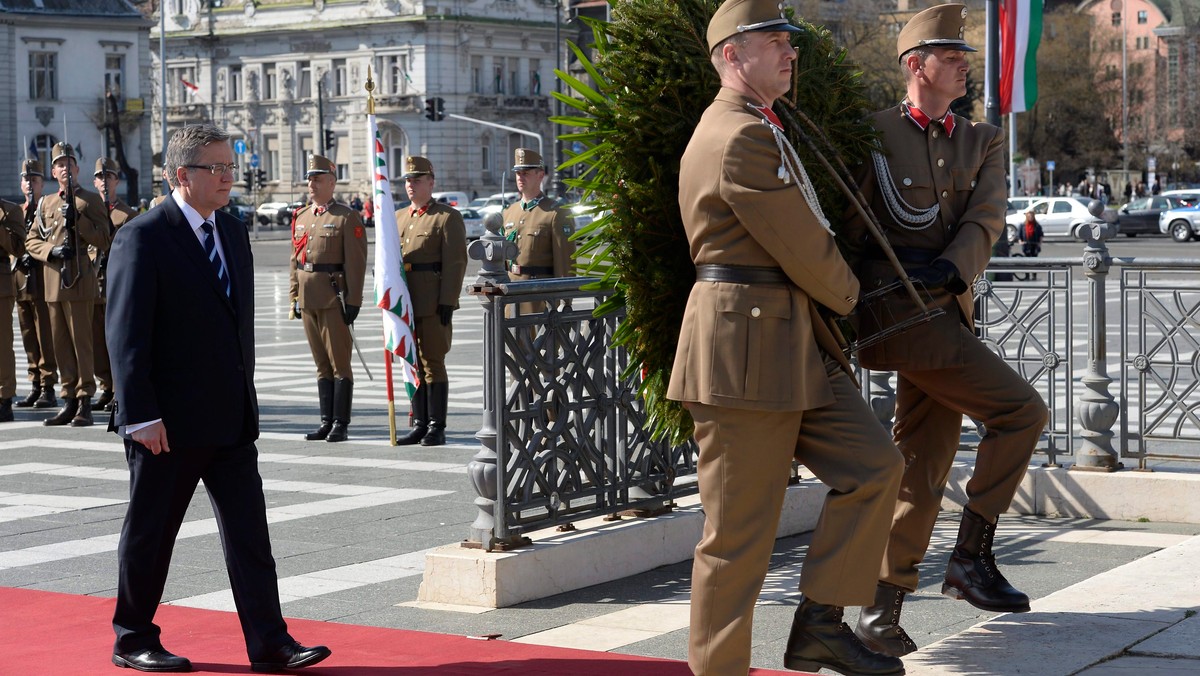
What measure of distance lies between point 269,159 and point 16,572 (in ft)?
322

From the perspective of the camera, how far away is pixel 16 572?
7762 mm

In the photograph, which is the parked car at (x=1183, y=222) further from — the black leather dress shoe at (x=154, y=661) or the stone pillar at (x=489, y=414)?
the black leather dress shoe at (x=154, y=661)

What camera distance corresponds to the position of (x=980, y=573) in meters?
6.06

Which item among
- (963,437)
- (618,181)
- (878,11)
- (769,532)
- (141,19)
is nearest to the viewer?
(769,532)

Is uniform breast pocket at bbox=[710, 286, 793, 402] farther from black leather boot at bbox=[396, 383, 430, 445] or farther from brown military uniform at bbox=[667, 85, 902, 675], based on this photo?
black leather boot at bbox=[396, 383, 430, 445]

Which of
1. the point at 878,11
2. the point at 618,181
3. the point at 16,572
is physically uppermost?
the point at 878,11

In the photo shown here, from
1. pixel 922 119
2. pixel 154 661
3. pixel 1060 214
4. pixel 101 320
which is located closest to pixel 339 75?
pixel 1060 214

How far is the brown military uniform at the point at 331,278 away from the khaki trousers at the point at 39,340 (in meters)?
3.26

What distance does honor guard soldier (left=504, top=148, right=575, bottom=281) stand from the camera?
41.7 feet

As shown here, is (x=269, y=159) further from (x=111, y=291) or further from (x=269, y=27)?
(x=111, y=291)

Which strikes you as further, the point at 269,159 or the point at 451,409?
the point at 269,159

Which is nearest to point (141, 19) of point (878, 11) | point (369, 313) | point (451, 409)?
point (878, 11)

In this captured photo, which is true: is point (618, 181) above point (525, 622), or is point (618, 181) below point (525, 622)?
above

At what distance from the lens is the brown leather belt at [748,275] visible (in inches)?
193
